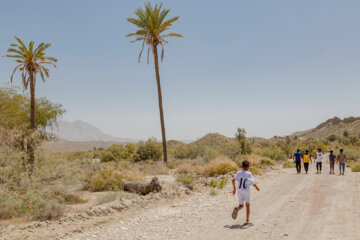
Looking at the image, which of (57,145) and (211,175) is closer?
(57,145)

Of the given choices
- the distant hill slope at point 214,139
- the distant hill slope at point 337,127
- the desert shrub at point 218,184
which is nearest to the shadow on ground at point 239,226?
the desert shrub at point 218,184

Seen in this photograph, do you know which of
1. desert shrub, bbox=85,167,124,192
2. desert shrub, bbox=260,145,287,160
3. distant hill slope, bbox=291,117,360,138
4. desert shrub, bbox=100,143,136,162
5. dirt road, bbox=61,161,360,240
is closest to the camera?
dirt road, bbox=61,161,360,240

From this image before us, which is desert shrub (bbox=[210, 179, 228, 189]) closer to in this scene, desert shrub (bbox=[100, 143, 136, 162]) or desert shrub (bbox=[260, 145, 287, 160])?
desert shrub (bbox=[260, 145, 287, 160])

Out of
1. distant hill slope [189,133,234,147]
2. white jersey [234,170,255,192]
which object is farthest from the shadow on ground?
distant hill slope [189,133,234,147]

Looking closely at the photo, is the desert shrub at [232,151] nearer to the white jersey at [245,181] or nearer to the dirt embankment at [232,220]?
the dirt embankment at [232,220]

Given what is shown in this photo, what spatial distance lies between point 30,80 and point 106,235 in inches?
750

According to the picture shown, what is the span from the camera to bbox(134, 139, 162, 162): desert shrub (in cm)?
2814

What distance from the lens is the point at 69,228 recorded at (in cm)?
699

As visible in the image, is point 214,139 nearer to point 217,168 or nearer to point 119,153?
point 119,153

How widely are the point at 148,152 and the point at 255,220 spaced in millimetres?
21557

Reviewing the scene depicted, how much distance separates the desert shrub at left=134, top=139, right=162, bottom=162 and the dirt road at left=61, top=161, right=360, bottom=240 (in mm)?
17474

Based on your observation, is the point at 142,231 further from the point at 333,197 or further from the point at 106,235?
the point at 333,197

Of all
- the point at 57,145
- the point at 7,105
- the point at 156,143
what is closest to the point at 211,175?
the point at 57,145

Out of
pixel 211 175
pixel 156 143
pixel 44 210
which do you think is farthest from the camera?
pixel 156 143
